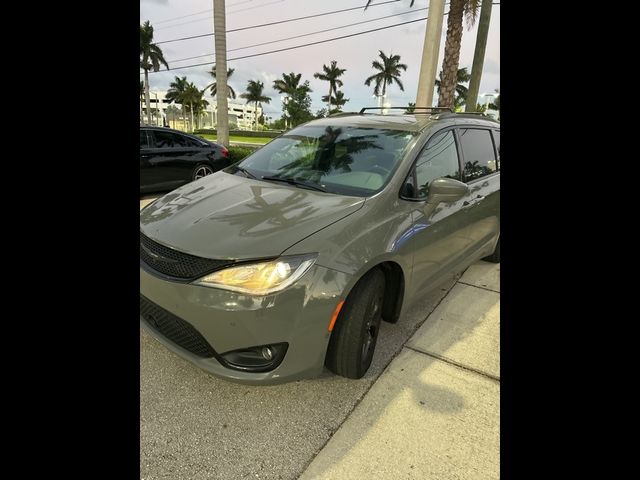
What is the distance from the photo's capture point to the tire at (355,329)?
2.16 metres

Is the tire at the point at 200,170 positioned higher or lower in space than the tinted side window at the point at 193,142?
lower

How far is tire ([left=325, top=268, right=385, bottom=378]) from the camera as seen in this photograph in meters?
2.16

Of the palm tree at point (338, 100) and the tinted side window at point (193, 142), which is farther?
the palm tree at point (338, 100)

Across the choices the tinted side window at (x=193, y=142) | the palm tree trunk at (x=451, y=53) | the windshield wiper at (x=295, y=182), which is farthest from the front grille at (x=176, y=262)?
the palm tree trunk at (x=451, y=53)

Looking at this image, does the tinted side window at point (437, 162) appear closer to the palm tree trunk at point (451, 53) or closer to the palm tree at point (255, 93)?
the palm tree trunk at point (451, 53)

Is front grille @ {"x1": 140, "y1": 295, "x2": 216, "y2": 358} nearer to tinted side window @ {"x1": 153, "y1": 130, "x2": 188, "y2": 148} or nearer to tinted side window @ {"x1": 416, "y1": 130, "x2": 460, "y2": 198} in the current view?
tinted side window @ {"x1": 416, "y1": 130, "x2": 460, "y2": 198}

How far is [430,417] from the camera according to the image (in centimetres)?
220

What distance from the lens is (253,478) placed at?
177 centimetres

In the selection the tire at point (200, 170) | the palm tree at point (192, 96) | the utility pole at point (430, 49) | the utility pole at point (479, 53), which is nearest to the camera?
the utility pole at point (430, 49)

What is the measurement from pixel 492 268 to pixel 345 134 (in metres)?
2.59

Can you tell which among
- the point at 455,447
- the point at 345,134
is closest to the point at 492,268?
the point at 345,134

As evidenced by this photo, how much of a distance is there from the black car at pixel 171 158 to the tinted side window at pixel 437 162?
18.4 ft

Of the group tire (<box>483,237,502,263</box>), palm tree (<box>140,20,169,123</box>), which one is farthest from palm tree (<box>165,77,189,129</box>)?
tire (<box>483,237,502,263</box>)
